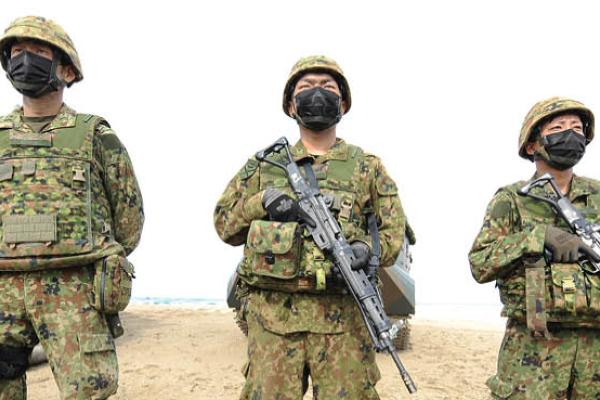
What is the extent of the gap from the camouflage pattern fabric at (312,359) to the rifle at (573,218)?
1.25 meters

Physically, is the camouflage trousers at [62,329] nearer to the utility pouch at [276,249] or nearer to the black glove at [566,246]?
the utility pouch at [276,249]

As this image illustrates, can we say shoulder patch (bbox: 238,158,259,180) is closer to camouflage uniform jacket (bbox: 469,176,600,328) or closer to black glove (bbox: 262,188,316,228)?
black glove (bbox: 262,188,316,228)

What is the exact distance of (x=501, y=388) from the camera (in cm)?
315

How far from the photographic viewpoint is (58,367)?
2.83 m

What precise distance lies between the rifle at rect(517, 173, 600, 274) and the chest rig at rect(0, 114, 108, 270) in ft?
7.96

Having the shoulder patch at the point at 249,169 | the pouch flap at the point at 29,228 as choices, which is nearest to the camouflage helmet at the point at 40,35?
the pouch flap at the point at 29,228

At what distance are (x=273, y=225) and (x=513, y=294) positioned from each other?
1.39 m

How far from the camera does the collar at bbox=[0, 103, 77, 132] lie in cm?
306

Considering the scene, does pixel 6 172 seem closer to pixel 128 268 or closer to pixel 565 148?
pixel 128 268

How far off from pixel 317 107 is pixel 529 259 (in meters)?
1.42

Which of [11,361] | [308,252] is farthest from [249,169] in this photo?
[11,361]

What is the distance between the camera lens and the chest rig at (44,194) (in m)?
2.88

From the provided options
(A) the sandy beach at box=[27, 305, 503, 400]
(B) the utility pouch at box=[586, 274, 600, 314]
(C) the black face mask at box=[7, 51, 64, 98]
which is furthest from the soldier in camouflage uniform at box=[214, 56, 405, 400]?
(A) the sandy beach at box=[27, 305, 503, 400]

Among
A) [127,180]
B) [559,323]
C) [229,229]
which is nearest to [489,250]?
[559,323]
